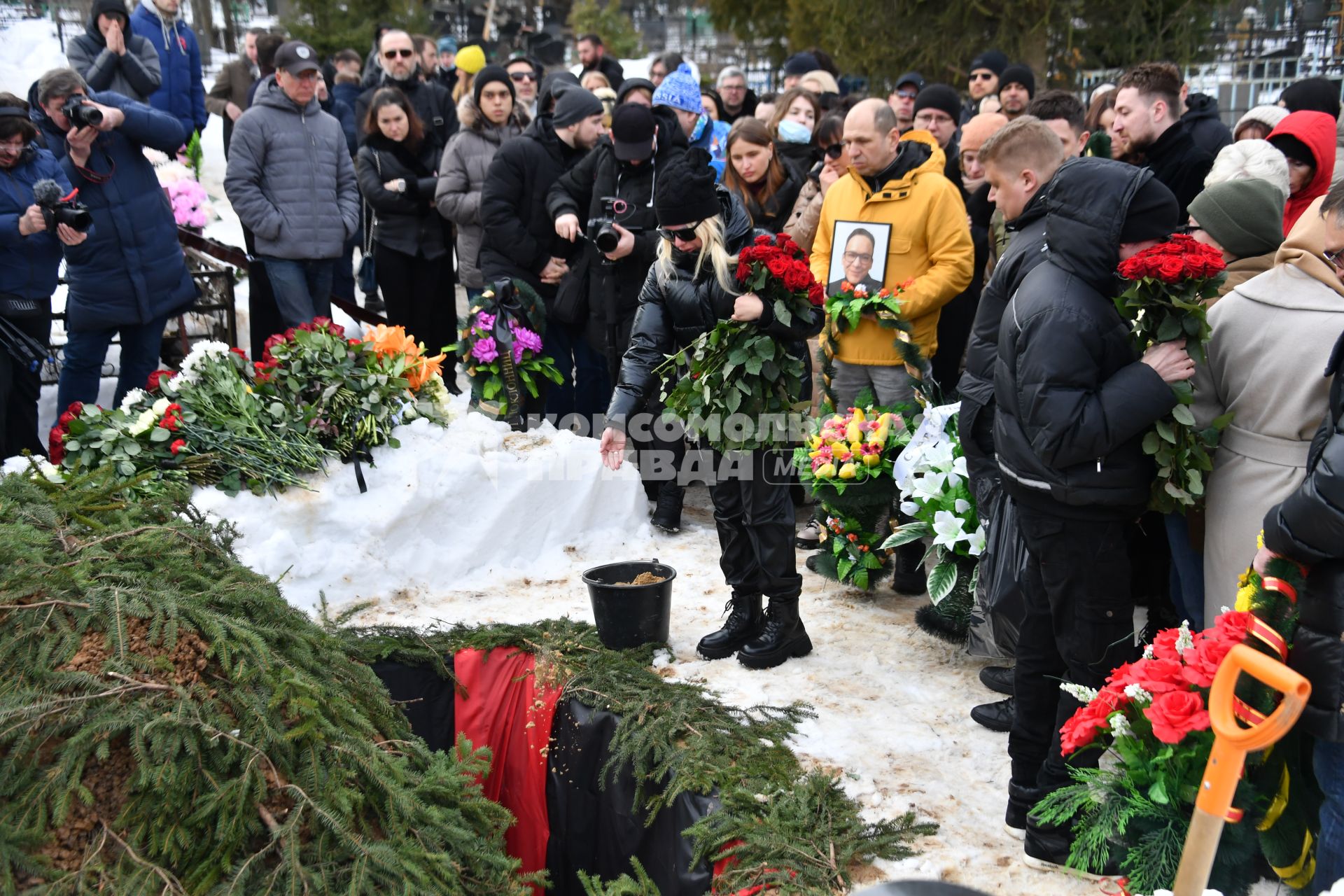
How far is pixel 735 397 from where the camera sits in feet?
13.5

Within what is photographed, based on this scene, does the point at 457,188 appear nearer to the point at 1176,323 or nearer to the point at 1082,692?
the point at 1176,323

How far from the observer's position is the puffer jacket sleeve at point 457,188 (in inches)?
269

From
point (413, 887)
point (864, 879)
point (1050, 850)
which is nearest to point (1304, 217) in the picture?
point (1050, 850)

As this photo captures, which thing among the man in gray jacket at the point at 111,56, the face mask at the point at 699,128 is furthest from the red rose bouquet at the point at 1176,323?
the man in gray jacket at the point at 111,56

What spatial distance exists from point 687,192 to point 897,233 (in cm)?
144

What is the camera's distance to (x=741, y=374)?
4.14 metres

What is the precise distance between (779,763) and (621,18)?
2415 centimetres

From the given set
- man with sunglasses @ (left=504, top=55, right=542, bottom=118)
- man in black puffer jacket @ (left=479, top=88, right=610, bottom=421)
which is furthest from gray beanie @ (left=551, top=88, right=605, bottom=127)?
man with sunglasses @ (left=504, top=55, right=542, bottom=118)

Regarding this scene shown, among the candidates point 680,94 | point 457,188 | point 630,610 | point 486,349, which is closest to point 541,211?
point 457,188

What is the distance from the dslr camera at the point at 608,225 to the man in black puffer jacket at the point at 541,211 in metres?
0.54

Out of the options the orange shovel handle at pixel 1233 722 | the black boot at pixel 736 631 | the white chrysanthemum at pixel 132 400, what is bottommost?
the black boot at pixel 736 631

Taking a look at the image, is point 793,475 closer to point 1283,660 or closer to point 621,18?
point 1283,660

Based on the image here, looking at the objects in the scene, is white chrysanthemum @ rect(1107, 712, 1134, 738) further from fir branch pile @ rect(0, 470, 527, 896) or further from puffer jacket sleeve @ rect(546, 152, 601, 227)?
puffer jacket sleeve @ rect(546, 152, 601, 227)

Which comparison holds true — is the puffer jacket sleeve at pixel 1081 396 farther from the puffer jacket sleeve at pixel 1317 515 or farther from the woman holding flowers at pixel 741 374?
the woman holding flowers at pixel 741 374
